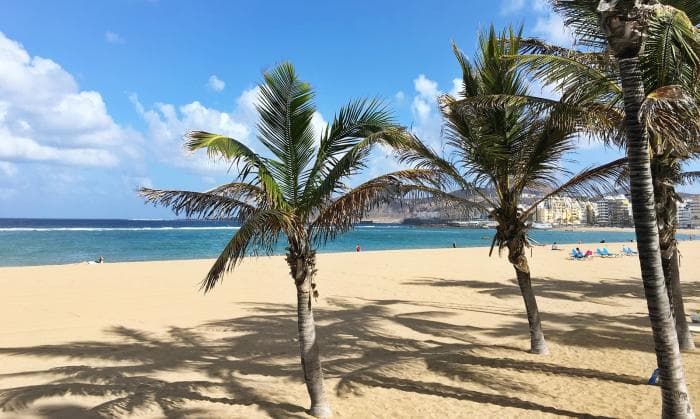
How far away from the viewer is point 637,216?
13.8 feet

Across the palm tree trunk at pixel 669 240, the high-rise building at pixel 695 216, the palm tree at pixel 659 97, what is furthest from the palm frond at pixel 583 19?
the high-rise building at pixel 695 216

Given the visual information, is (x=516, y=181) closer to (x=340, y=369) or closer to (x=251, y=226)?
(x=340, y=369)

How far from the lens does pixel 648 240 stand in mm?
4191

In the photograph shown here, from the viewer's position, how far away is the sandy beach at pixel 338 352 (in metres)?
5.62

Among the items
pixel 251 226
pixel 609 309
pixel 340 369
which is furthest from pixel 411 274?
pixel 251 226

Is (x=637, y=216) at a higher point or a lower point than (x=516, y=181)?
lower

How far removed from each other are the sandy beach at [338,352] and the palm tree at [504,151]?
179cm

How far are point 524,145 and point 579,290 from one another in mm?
10435

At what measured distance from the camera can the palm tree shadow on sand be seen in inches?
225

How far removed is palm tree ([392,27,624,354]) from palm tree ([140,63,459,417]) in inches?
67.6

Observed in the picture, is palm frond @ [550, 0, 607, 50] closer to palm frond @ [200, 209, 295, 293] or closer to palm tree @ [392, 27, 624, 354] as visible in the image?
palm tree @ [392, 27, 624, 354]

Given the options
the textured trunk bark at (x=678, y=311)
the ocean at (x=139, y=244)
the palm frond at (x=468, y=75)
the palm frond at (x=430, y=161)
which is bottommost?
the ocean at (x=139, y=244)

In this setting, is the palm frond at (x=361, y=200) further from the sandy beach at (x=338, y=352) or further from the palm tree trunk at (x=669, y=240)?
the palm tree trunk at (x=669, y=240)

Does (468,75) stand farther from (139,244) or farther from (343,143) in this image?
(139,244)
